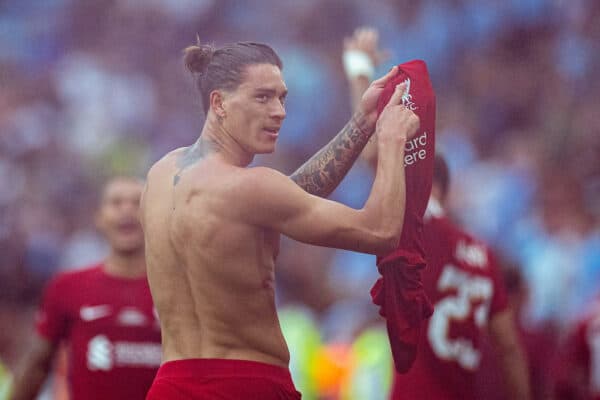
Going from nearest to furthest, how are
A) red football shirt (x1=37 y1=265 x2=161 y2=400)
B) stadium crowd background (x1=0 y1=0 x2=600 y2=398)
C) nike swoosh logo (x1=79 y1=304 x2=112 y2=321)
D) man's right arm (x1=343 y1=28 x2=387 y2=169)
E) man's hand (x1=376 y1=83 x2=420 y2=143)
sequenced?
man's hand (x1=376 y1=83 x2=420 y2=143), man's right arm (x1=343 y1=28 x2=387 y2=169), red football shirt (x1=37 y1=265 x2=161 y2=400), nike swoosh logo (x1=79 y1=304 x2=112 y2=321), stadium crowd background (x1=0 y1=0 x2=600 y2=398)

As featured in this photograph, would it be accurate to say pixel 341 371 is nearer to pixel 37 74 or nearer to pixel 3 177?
pixel 3 177

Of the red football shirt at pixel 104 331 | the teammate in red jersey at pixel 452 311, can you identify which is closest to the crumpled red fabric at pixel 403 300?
the teammate in red jersey at pixel 452 311

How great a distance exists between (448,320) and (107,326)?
5.79 feet

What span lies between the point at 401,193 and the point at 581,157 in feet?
Answer: 19.6

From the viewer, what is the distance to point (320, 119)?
1315 cm

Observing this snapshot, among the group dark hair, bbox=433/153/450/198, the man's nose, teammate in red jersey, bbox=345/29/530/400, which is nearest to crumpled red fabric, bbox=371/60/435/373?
the man's nose

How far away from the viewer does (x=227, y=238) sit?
4.26 meters

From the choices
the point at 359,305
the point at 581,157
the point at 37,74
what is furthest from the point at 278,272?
the point at 37,74

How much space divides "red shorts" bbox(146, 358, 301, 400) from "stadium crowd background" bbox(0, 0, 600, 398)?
3.68 metres

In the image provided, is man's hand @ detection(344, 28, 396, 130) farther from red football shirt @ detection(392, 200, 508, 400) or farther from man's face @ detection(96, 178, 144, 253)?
man's face @ detection(96, 178, 144, 253)

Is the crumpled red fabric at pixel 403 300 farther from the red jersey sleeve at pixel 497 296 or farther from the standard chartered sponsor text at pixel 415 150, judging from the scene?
Result: the red jersey sleeve at pixel 497 296

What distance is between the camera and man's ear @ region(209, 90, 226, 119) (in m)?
4.48

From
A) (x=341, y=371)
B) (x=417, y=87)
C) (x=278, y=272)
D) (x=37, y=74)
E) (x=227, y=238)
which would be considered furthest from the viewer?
(x=37, y=74)

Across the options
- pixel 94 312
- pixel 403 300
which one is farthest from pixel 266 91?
pixel 94 312
